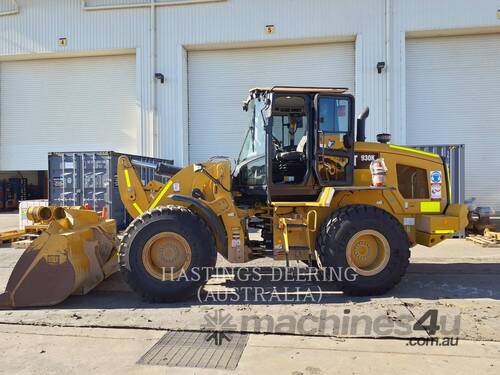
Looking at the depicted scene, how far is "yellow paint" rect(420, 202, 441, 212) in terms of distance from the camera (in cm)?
654

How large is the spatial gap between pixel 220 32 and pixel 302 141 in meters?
11.3

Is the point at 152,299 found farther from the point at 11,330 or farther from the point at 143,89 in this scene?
the point at 143,89

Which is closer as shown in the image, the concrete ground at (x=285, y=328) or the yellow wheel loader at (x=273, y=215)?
the concrete ground at (x=285, y=328)

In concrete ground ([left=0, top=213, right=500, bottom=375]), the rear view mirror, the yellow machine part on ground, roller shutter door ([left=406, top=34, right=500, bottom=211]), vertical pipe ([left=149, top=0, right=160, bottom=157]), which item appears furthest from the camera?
vertical pipe ([left=149, top=0, right=160, bottom=157])

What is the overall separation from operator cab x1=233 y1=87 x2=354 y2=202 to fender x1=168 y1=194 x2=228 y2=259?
869 millimetres

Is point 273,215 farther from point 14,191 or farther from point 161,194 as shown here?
point 14,191

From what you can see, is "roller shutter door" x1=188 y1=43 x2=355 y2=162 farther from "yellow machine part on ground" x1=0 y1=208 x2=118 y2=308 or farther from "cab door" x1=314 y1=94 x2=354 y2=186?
"yellow machine part on ground" x1=0 y1=208 x2=118 y2=308

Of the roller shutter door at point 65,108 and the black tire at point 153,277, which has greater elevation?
the roller shutter door at point 65,108

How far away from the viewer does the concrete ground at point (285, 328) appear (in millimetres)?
3908

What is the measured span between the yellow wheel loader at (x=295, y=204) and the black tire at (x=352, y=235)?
0.01m

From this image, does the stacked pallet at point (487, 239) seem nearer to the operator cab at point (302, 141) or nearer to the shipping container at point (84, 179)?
the operator cab at point (302, 141)

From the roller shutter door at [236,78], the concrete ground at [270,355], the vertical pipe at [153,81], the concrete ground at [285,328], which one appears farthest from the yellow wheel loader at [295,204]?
the vertical pipe at [153,81]

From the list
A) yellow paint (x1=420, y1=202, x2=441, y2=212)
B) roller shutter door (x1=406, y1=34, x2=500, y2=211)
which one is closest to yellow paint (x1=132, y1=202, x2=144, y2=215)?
yellow paint (x1=420, y1=202, x2=441, y2=212)

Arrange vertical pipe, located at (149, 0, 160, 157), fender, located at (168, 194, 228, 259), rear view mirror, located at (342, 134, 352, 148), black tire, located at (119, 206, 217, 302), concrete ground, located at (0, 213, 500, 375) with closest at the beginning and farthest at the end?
concrete ground, located at (0, 213, 500, 375) < black tire, located at (119, 206, 217, 302) < fender, located at (168, 194, 228, 259) < rear view mirror, located at (342, 134, 352, 148) < vertical pipe, located at (149, 0, 160, 157)
